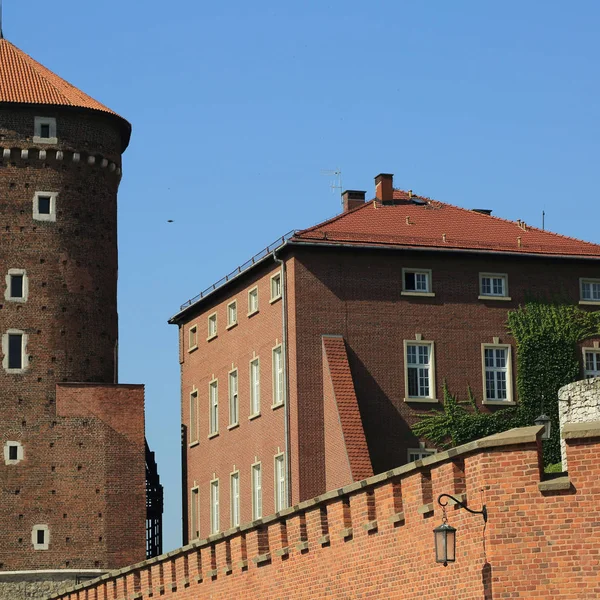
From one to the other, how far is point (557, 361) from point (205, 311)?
14.2m

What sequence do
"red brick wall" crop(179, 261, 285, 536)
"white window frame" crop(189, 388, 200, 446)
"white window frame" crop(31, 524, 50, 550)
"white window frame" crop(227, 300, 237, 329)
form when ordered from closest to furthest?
"red brick wall" crop(179, 261, 285, 536) < "white window frame" crop(227, 300, 237, 329) < "white window frame" crop(31, 524, 50, 550) < "white window frame" crop(189, 388, 200, 446)

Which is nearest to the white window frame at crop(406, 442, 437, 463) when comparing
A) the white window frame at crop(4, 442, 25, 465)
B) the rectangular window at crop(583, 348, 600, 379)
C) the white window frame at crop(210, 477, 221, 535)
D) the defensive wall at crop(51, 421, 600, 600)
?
the rectangular window at crop(583, 348, 600, 379)

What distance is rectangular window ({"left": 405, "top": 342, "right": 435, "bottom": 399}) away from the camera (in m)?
51.0

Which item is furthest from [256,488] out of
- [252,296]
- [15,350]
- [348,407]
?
[15,350]

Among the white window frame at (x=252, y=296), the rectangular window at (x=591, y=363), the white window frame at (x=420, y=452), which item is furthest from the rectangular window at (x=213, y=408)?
the rectangular window at (x=591, y=363)

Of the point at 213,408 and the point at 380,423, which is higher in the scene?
the point at 213,408

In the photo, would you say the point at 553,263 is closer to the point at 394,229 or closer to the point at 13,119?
the point at 394,229

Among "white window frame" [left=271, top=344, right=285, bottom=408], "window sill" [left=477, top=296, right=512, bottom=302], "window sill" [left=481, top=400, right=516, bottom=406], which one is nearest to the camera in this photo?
"white window frame" [left=271, top=344, right=285, bottom=408]

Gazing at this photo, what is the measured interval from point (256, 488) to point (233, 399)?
4.14m

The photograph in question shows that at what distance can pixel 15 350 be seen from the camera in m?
61.0

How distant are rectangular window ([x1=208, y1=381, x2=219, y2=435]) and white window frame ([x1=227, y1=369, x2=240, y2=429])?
5.29ft

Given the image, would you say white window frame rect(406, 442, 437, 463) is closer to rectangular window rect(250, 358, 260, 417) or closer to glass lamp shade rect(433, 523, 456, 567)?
rectangular window rect(250, 358, 260, 417)

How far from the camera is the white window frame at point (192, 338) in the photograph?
6125 centimetres

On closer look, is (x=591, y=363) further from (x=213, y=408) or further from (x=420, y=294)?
(x=213, y=408)
